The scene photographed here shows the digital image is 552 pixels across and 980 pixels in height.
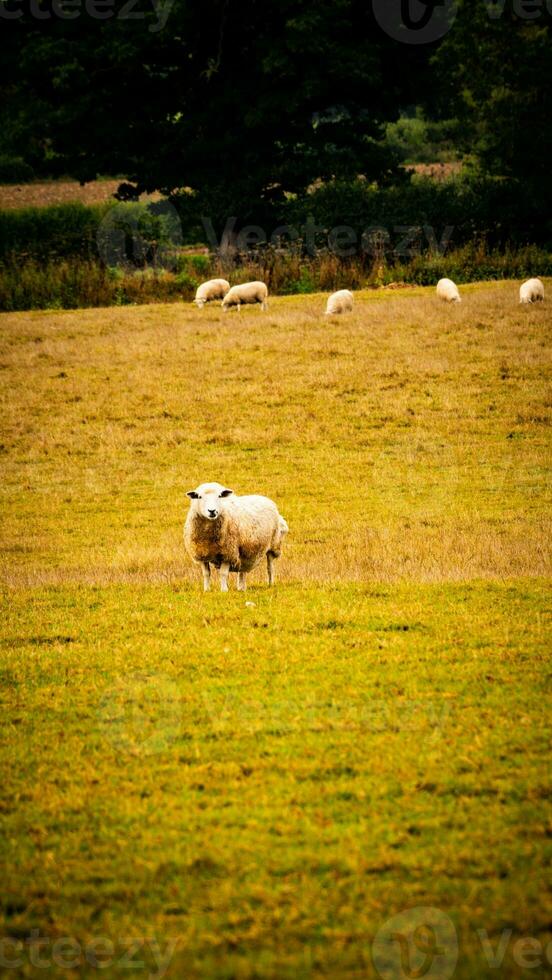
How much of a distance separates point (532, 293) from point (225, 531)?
21.8 meters

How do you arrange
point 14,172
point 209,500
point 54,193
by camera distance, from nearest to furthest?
point 209,500 → point 54,193 → point 14,172

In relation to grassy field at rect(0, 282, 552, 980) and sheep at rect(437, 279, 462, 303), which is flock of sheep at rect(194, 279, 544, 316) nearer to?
sheep at rect(437, 279, 462, 303)

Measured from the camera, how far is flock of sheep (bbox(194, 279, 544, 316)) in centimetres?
3155

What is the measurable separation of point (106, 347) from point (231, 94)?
67.0 ft

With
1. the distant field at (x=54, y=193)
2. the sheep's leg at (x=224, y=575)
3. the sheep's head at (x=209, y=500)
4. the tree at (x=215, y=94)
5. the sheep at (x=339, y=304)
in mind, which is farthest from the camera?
the distant field at (x=54, y=193)

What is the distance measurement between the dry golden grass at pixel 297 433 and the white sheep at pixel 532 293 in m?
0.43

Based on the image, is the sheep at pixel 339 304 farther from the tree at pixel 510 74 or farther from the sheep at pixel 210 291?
the tree at pixel 510 74

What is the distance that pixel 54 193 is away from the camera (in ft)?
242

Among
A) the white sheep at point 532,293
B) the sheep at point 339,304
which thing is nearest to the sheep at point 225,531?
the sheep at point 339,304

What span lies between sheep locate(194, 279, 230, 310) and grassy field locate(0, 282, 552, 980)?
13.4 m

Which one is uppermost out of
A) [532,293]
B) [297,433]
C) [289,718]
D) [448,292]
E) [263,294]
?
[263,294]

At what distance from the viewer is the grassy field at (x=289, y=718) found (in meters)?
5.17

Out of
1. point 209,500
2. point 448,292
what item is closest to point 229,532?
point 209,500

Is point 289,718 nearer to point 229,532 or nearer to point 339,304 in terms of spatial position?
point 229,532
